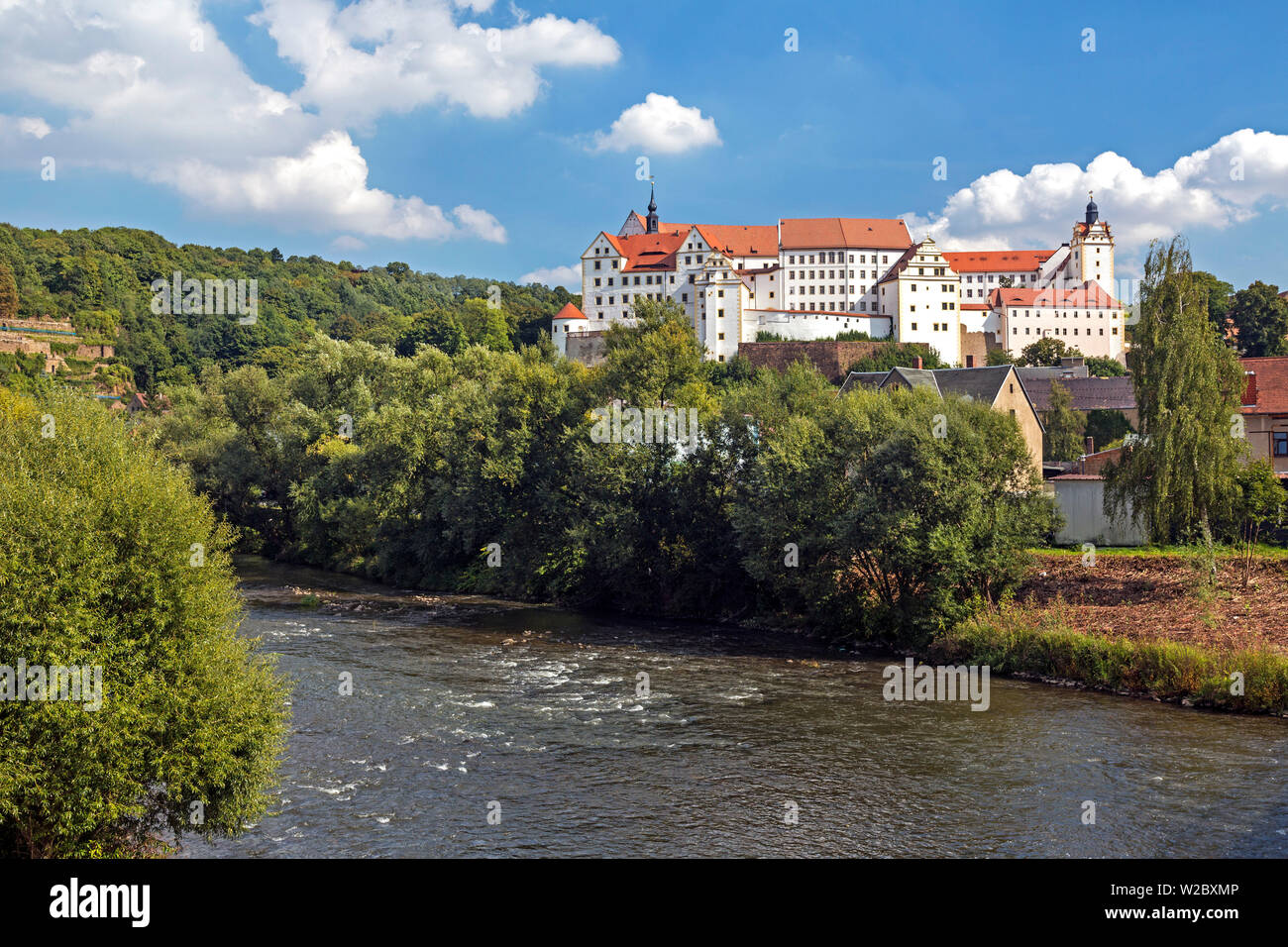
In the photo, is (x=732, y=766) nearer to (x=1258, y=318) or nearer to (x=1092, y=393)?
(x=1092, y=393)

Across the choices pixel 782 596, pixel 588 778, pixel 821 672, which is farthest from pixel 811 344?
pixel 588 778

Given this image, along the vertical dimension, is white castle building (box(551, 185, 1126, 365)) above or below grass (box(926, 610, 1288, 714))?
above

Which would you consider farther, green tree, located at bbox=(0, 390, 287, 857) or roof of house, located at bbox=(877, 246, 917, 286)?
roof of house, located at bbox=(877, 246, 917, 286)

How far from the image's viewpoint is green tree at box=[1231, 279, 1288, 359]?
347 ft

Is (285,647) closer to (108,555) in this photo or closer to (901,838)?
(108,555)

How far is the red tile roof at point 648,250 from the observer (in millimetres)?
121062

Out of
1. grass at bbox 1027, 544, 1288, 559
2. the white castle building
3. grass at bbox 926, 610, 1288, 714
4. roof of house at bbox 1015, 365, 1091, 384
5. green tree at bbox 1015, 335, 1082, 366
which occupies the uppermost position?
the white castle building

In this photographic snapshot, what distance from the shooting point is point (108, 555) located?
13.6 meters

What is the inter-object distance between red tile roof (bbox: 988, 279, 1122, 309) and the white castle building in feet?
0.48

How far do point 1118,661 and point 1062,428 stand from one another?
45.7 m

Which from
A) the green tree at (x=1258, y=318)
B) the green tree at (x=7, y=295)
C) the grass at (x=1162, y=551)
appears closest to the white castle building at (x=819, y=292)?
the green tree at (x=1258, y=318)

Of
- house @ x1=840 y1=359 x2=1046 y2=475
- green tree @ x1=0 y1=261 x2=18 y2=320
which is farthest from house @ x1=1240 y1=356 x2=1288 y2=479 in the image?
green tree @ x1=0 y1=261 x2=18 y2=320

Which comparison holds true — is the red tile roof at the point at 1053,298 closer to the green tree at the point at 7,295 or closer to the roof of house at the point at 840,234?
the roof of house at the point at 840,234

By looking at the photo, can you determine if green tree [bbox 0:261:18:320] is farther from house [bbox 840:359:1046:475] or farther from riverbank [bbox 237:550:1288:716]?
house [bbox 840:359:1046:475]
